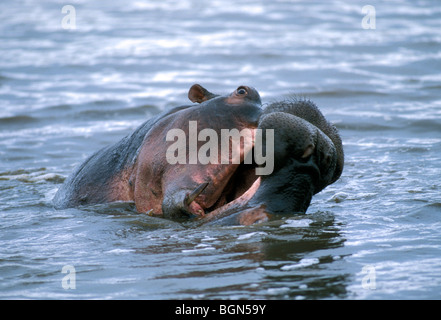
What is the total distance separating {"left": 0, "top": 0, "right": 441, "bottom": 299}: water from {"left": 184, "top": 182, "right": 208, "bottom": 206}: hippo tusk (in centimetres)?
23

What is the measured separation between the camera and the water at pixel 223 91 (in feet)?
12.3

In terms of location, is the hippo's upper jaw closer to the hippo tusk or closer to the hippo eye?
the hippo tusk

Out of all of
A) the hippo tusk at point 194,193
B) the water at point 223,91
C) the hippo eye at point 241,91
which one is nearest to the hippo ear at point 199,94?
the hippo eye at point 241,91

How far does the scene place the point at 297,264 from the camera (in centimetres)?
379

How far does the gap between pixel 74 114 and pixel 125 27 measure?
6.63 meters

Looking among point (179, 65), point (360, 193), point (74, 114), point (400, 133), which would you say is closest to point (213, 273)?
point (360, 193)

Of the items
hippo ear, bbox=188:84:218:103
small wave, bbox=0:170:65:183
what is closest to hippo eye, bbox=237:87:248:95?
hippo ear, bbox=188:84:218:103

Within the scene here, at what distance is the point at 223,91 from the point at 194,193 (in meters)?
6.37

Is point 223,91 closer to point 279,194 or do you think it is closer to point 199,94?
point 199,94

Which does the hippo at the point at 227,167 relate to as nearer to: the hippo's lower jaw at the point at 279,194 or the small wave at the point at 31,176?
the hippo's lower jaw at the point at 279,194

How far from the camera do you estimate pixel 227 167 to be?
4219 millimetres

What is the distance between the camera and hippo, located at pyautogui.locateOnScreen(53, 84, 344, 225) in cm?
388

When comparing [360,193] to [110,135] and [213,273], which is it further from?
[110,135]
